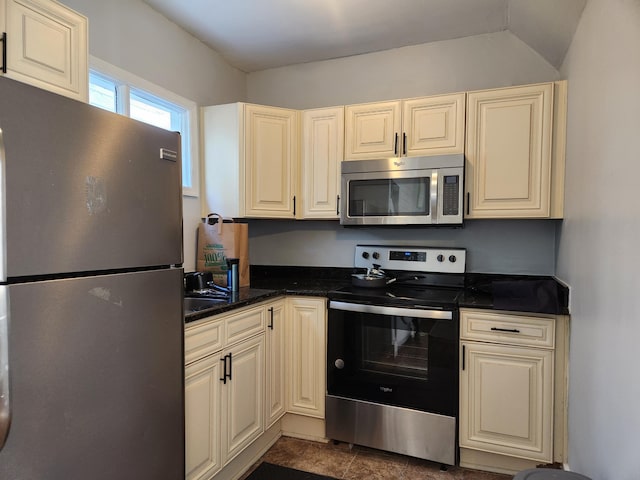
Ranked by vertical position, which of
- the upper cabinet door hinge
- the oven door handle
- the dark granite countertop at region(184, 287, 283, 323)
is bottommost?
the oven door handle

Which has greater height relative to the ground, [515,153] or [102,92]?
[102,92]

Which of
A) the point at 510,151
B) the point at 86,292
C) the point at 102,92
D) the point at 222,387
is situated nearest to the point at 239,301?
the point at 222,387

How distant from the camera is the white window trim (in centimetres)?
198

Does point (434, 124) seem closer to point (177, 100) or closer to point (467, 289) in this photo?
point (467, 289)

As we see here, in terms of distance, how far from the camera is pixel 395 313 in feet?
7.13

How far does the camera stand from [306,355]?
2436 mm

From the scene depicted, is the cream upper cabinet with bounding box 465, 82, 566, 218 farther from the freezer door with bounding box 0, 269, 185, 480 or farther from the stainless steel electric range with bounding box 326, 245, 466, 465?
the freezer door with bounding box 0, 269, 185, 480

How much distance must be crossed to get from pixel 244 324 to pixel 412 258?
1.24 m

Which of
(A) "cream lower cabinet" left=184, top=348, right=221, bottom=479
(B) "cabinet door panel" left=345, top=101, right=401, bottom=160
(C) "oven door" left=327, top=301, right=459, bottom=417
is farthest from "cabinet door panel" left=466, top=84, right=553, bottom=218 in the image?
(A) "cream lower cabinet" left=184, top=348, right=221, bottom=479

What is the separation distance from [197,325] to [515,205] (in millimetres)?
1826

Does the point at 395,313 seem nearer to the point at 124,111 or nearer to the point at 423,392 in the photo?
the point at 423,392

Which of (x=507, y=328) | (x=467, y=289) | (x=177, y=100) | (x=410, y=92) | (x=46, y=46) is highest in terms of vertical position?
(x=410, y=92)

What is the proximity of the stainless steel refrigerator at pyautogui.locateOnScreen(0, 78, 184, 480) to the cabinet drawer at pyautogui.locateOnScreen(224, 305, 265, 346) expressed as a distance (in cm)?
48

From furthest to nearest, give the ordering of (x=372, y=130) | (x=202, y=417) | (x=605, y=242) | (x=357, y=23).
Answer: (x=372, y=130) < (x=357, y=23) < (x=202, y=417) < (x=605, y=242)
